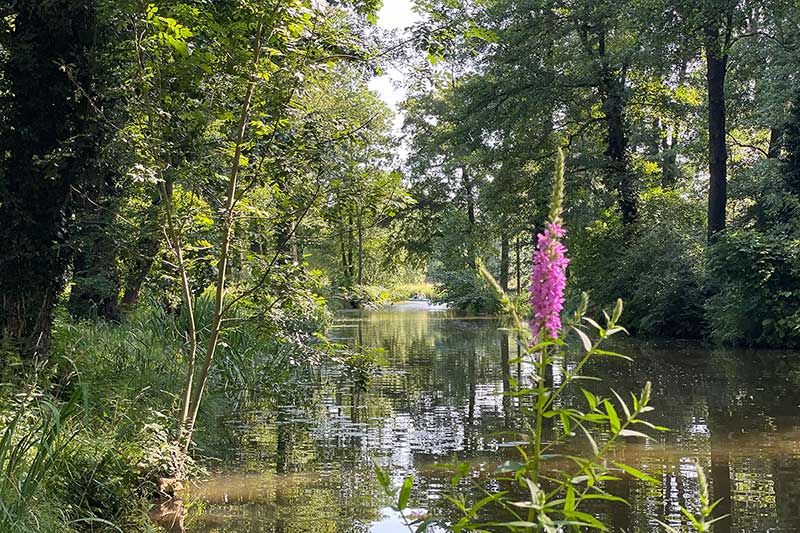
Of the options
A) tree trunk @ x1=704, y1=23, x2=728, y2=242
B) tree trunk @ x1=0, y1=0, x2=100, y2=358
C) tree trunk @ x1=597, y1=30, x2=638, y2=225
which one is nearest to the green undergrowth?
tree trunk @ x1=0, y1=0, x2=100, y2=358

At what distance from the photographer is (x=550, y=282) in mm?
2197

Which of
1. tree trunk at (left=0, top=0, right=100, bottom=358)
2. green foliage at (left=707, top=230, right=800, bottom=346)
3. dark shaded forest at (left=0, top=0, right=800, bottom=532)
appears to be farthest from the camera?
green foliage at (left=707, top=230, right=800, bottom=346)

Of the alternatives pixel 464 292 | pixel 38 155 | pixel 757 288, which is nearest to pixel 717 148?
pixel 757 288

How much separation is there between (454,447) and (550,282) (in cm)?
A: 560

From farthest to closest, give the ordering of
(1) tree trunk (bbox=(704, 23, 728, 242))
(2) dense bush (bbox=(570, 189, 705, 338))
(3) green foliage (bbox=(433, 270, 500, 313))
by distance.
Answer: (3) green foliage (bbox=(433, 270, 500, 313))
(1) tree trunk (bbox=(704, 23, 728, 242))
(2) dense bush (bbox=(570, 189, 705, 338))

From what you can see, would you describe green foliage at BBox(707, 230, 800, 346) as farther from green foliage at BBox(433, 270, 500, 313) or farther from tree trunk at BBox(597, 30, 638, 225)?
green foliage at BBox(433, 270, 500, 313)

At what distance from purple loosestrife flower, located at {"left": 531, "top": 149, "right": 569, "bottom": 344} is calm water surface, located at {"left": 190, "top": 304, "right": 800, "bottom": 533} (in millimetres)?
267

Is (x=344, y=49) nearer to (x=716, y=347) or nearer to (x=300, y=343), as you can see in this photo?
(x=300, y=343)

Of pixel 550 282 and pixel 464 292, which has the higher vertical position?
pixel 464 292

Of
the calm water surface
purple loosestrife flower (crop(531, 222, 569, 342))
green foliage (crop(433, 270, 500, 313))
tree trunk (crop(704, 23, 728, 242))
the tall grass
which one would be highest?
tree trunk (crop(704, 23, 728, 242))

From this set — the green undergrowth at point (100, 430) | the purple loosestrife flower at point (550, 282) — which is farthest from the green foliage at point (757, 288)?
the purple loosestrife flower at point (550, 282)

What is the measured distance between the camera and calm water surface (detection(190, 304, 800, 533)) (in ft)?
17.9

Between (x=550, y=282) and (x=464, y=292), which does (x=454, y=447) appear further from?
(x=464, y=292)

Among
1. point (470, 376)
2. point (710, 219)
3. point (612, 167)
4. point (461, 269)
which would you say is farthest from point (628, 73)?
point (461, 269)
